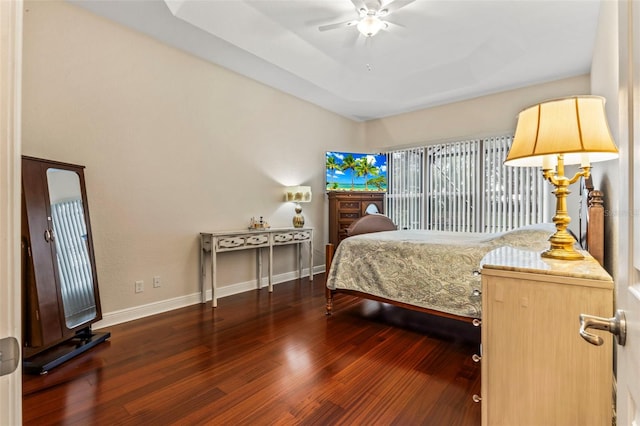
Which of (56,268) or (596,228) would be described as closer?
(596,228)

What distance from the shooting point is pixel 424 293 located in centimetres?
258

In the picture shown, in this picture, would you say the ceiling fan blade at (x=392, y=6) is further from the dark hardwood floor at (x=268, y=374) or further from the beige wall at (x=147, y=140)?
the dark hardwood floor at (x=268, y=374)

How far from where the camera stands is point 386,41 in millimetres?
3422

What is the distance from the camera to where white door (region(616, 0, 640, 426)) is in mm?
539

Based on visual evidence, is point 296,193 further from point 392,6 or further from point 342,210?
point 392,6

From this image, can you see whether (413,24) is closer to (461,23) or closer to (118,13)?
(461,23)

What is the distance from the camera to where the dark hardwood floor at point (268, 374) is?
64.8 inches

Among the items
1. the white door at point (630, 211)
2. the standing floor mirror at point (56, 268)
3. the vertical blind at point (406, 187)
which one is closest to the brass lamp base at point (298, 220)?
the vertical blind at point (406, 187)

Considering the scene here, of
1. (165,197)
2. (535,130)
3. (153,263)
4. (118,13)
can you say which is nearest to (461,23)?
(535,130)

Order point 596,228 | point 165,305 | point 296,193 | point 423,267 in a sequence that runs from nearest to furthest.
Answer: point 596,228 < point 423,267 < point 165,305 < point 296,193

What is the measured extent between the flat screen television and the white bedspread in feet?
7.07

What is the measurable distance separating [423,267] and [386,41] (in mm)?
2544

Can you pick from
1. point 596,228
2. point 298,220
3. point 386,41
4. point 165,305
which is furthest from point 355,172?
point 596,228

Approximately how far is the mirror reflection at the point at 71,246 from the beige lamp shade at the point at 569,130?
3079 millimetres
